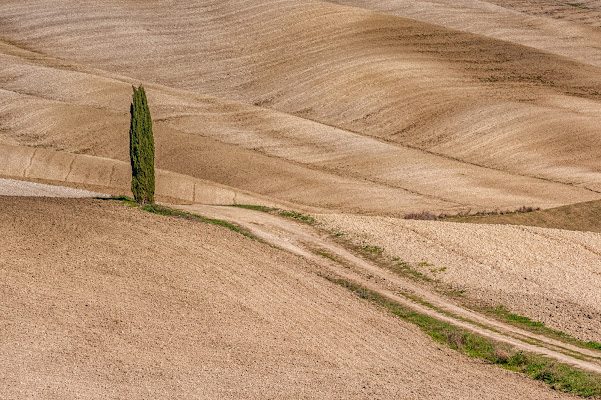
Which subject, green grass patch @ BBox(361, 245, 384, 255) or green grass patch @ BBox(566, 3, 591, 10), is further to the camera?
green grass patch @ BBox(566, 3, 591, 10)

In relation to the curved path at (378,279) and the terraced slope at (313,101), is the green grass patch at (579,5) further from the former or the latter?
the curved path at (378,279)

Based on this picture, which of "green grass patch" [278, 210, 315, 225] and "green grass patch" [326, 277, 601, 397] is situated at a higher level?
"green grass patch" [326, 277, 601, 397]

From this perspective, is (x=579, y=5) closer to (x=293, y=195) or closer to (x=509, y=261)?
(x=293, y=195)

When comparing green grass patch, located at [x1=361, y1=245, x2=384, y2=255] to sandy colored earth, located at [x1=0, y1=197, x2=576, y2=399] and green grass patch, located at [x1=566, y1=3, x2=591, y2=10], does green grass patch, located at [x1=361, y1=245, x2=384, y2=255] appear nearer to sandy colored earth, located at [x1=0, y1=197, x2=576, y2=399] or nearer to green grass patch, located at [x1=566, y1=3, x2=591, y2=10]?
sandy colored earth, located at [x1=0, y1=197, x2=576, y2=399]

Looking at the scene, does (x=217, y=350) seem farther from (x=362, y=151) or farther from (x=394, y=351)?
(x=362, y=151)

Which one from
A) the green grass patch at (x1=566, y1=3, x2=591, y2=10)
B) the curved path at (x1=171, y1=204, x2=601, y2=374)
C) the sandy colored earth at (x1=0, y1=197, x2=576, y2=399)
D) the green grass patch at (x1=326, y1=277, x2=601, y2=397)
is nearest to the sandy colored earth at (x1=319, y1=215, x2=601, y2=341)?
the curved path at (x1=171, y1=204, x2=601, y2=374)

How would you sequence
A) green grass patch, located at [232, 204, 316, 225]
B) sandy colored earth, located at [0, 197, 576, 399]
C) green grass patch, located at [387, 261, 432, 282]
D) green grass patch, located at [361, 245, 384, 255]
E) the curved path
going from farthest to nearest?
green grass patch, located at [232, 204, 316, 225], green grass patch, located at [361, 245, 384, 255], green grass patch, located at [387, 261, 432, 282], the curved path, sandy colored earth, located at [0, 197, 576, 399]

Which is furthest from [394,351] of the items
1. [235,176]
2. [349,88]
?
[349,88]
